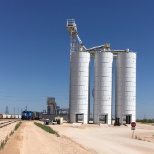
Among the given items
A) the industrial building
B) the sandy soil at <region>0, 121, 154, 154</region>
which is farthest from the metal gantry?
the sandy soil at <region>0, 121, 154, 154</region>

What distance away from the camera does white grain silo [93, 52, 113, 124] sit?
246 ft

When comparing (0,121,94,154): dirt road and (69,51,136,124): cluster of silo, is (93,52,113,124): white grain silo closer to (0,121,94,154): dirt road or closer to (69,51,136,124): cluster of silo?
(69,51,136,124): cluster of silo

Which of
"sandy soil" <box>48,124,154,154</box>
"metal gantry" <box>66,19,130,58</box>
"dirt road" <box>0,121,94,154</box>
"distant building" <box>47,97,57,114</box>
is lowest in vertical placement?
"sandy soil" <box>48,124,154,154</box>

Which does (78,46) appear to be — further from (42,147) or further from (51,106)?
(42,147)

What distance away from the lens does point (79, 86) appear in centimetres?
7494

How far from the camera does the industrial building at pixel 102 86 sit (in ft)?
246

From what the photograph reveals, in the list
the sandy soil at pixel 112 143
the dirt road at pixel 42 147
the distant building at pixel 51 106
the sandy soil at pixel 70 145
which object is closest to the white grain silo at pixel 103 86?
the sandy soil at pixel 112 143

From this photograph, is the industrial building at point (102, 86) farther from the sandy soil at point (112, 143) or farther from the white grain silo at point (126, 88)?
the sandy soil at point (112, 143)

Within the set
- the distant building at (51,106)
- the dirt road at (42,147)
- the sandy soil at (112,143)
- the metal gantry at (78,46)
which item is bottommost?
the sandy soil at (112,143)

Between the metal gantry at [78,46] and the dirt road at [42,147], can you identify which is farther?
the metal gantry at [78,46]

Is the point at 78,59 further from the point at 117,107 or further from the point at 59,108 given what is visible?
the point at 59,108

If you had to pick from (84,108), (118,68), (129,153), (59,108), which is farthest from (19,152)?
(59,108)

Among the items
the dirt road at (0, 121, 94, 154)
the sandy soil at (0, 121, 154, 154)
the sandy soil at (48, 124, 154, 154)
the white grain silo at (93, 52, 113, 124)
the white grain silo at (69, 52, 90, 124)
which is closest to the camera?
the dirt road at (0, 121, 94, 154)

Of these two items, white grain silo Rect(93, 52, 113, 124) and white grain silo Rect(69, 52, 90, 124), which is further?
white grain silo Rect(93, 52, 113, 124)
